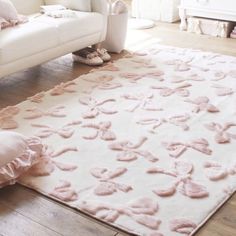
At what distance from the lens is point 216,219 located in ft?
6.14

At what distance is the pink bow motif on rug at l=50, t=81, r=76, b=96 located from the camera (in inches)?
123

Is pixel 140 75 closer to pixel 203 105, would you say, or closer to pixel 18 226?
pixel 203 105

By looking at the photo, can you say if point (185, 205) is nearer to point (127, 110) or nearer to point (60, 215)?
point (60, 215)

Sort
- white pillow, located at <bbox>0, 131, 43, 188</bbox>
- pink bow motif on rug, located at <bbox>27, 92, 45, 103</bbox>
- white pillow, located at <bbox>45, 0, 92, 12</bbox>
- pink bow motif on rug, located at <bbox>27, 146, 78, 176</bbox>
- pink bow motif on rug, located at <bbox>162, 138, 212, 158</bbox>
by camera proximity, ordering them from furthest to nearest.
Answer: white pillow, located at <bbox>45, 0, 92, 12</bbox> < pink bow motif on rug, located at <bbox>27, 92, 45, 103</bbox> < pink bow motif on rug, located at <bbox>162, 138, 212, 158</bbox> < pink bow motif on rug, located at <bbox>27, 146, 78, 176</bbox> < white pillow, located at <bbox>0, 131, 43, 188</bbox>

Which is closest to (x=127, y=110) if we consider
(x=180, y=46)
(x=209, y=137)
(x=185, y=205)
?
(x=209, y=137)

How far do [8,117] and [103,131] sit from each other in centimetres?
65

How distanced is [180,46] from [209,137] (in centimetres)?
180

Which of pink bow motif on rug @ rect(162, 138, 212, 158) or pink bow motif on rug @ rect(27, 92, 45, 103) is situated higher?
pink bow motif on rug @ rect(162, 138, 212, 158)

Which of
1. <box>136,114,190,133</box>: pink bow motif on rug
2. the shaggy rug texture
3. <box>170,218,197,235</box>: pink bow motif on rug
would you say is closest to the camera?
<box>170,218,197,235</box>: pink bow motif on rug

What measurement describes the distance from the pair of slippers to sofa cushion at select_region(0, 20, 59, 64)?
0.46m

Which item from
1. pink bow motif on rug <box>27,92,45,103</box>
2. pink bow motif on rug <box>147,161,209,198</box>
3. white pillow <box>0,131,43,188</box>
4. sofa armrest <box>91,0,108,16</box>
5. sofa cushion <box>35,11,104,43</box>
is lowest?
pink bow motif on rug <box>27,92,45,103</box>

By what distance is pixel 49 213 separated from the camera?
1922 millimetres

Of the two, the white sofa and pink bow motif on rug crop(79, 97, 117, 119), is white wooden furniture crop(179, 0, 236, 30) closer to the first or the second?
the white sofa

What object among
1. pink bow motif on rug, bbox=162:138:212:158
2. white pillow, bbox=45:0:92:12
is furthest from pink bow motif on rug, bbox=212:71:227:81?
A: white pillow, bbox=45:0:92:12
